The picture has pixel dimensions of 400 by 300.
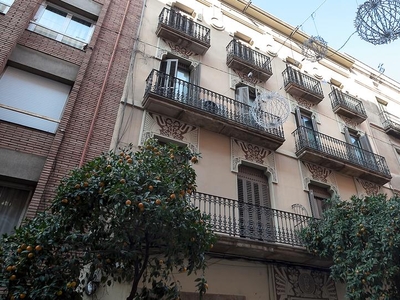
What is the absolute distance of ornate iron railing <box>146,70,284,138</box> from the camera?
8.58 m

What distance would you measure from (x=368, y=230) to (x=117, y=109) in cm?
689

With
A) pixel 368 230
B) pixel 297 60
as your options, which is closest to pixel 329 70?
pixel 297 60

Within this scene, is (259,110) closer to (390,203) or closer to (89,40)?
(390,203)

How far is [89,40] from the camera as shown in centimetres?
877

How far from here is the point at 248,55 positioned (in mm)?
11828

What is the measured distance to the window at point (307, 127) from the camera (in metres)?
10.5

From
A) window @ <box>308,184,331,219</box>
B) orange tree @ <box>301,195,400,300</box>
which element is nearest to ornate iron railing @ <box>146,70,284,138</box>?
window @ <box>308,184,331,219</box>

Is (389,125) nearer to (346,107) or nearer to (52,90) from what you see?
(346,107)

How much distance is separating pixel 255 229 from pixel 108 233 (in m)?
4.64

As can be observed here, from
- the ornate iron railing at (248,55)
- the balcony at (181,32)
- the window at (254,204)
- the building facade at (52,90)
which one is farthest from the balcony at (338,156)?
the building facade at (52,90)

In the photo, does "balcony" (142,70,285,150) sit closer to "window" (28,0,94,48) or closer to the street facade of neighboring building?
the street facade of neighboring building

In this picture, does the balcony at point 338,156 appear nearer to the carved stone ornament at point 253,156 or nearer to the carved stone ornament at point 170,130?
the carved stone ornament at point 253,156

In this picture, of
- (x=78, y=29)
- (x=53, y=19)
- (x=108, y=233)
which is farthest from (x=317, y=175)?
(x=53, y=19)

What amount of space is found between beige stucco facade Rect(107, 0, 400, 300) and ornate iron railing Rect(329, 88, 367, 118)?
33cm
